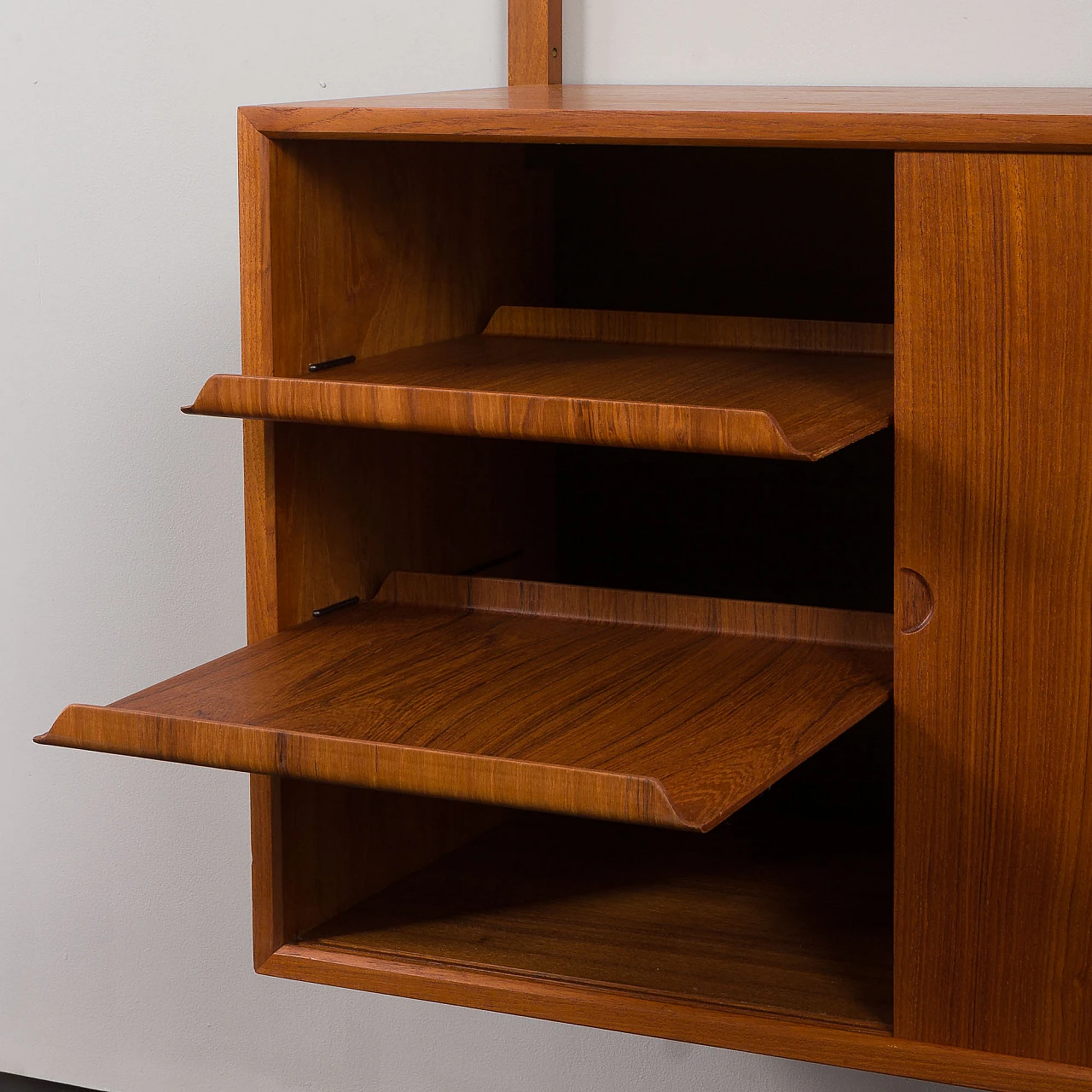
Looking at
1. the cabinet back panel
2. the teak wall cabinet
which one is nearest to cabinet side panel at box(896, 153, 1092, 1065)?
the teak wall cabinet

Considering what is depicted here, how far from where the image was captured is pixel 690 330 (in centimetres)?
130

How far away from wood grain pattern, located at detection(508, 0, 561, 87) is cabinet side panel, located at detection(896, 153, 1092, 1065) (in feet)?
2.20

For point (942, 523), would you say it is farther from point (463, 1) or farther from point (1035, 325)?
point (463, 1)

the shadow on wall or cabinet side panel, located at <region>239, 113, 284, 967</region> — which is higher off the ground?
cabinet side panel, located at <region>239, 113, 284, 967</region>

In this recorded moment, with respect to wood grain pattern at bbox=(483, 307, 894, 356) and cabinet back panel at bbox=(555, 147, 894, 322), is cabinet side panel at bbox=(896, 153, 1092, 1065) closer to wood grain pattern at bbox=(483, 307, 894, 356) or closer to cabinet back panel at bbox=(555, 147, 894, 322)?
wood grain pattern at bbox=(483, 307, 894, 356)

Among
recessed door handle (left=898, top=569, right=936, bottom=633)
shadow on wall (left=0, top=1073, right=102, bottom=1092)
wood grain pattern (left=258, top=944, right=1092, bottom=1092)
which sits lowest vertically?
shadow on wall (left=0, top=1073, right=102, bottom=1092)

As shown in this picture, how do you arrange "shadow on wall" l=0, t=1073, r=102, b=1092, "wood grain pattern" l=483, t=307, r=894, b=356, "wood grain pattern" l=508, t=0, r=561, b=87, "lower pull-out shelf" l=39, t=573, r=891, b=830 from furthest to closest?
"shadow on wall" l=0, t=1073, r=102, b=1092 < "wood grain pattern" l=508, t=0, r=561, b=87 < "wood grain pattern" l=483, t=307, r=894, b=356 < "lower pull-out shelf" l=39, t=573, r=891, b=830

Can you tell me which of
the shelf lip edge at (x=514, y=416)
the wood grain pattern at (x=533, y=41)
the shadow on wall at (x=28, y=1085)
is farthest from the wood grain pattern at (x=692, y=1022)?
the shadow on wall at (x=28, y=1085)

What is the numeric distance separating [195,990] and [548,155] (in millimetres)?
1083

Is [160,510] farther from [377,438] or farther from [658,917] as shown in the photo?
[658,917]

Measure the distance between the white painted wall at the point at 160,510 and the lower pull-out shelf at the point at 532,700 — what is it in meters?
0.58

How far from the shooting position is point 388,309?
4.03 ft

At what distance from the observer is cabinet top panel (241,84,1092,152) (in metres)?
0.92

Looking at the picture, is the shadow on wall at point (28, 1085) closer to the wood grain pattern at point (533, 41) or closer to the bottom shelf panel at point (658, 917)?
the bottom shelf panel at point (658, 917)
